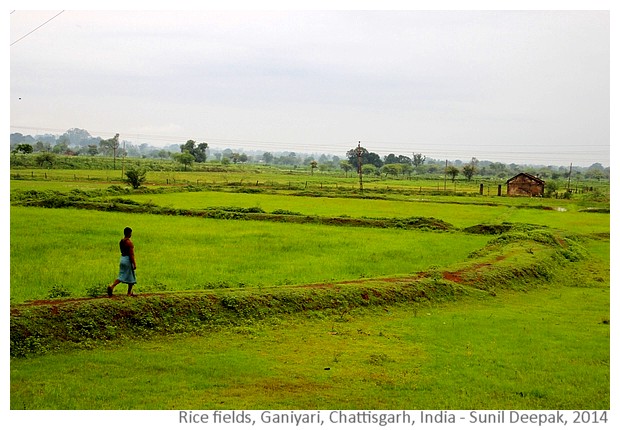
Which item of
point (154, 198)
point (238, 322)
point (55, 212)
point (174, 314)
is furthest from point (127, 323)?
point (154, 198)

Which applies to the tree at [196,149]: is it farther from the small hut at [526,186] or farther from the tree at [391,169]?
the small hut at [526,186]

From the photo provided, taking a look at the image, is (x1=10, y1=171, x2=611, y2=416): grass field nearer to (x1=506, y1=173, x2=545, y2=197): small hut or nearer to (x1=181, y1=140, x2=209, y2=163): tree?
(x1=506, y1=173, x2=545, y2=197): small hut

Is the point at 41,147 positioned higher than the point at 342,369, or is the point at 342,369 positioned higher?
the point at 41,147

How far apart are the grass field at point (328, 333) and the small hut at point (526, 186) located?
37.6m

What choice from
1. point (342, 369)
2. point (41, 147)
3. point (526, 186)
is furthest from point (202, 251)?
point (41, 147)

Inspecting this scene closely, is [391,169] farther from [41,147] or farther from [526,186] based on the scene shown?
[41,147]

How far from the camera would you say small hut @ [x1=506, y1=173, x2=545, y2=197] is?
60.2 m

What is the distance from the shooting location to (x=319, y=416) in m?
7.33

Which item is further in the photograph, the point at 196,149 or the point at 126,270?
the point at 196,149

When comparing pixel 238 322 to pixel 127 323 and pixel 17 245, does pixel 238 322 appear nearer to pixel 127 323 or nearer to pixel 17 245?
pixel 127 323

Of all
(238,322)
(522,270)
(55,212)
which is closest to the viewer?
(238,322)

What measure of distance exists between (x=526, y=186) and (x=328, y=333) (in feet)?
180

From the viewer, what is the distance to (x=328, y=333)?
1126 centimetres

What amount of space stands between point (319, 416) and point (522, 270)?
11645 millimetres
